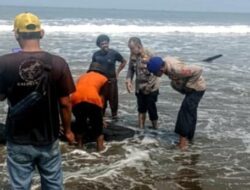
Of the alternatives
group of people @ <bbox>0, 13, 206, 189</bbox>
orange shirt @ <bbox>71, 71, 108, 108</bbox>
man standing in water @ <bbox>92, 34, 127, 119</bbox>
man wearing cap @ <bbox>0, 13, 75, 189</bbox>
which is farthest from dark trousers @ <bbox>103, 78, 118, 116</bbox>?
man wearing cap @ <bbox>0, 13, 75, 189</bbox>

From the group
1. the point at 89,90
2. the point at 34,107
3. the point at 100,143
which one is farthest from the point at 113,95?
the point at 34,107

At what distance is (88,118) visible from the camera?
7074 mm

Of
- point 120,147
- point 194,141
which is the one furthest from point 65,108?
point 194,141

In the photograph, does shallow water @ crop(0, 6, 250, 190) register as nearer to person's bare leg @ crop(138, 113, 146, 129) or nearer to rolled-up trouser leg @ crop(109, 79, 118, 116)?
person's bare leg @ crop(138, 113, 146, 129)

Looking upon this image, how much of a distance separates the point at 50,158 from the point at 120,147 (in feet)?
12.0

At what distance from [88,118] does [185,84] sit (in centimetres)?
154

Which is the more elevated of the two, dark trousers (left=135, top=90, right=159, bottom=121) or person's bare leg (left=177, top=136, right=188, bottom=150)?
dark trousers (left=135, top=90, right=159, bottom=121)

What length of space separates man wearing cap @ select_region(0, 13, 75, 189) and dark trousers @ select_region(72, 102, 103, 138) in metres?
2.73

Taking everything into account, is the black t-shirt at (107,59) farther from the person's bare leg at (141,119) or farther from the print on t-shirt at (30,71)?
the print on t-shirt at (30,71)

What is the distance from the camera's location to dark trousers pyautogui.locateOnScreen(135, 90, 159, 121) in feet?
27.5

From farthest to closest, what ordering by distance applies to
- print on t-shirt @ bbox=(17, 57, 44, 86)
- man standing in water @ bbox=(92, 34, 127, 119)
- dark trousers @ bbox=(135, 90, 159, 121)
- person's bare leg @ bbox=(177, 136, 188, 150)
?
1. man standing in water @ bbox=(92, 34, 127, 119)
2. dark trousers @ bbox=(135, 90, 159, 121)
3. person's bare leg @ bbox=(177, 136, 188, 150)
4. print on t-shirt @ bbox=(17, 57, 44, 86)

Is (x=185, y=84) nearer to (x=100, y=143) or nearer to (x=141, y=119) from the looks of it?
(x=100, y=143)

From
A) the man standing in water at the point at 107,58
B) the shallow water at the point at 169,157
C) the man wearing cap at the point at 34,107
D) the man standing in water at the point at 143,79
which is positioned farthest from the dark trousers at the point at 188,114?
the man wearing cap at the point at 34,107

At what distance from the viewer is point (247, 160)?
697 cm
